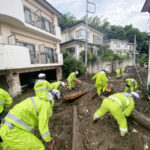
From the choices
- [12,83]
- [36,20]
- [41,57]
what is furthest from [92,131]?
[36,20]

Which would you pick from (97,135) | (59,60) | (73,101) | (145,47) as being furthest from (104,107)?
(145,47)

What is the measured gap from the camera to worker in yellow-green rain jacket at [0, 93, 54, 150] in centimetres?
145

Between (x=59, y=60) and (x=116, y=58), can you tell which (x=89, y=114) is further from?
(x=116, y=58)

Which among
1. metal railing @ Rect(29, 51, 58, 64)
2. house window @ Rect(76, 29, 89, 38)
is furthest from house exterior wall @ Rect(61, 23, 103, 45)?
metal railing @ Rect(29, 51, 58, 64)

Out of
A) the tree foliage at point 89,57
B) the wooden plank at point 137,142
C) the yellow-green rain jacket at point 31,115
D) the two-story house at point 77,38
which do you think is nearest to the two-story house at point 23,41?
the two-story house at point 77,38

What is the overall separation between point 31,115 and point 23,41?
7.55 meters

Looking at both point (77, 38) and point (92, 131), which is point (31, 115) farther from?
point (77, 38)

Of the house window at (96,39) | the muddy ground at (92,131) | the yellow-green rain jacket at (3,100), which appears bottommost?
the muddy ground at (92,131)

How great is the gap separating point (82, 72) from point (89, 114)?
7884 millimetres

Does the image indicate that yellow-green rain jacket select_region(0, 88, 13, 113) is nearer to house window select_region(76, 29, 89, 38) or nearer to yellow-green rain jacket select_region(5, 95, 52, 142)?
yellow-green rain jacket select_region(5, 95, 52, 142)

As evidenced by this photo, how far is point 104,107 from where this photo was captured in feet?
9.05

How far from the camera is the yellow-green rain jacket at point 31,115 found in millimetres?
1500

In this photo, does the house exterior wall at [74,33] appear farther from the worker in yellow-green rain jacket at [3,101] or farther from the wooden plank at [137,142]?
the wooden plank at [137,142]

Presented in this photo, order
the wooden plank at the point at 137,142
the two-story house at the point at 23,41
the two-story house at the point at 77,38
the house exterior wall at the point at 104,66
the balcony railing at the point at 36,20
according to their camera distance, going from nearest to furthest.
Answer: the wooden plank at the point at 137,142, the two-story house at the point at 23,41, the balcony railing at the point at 36,20, the house exterior wall at the point at 104,66, the two-story house at the point at 77,38
